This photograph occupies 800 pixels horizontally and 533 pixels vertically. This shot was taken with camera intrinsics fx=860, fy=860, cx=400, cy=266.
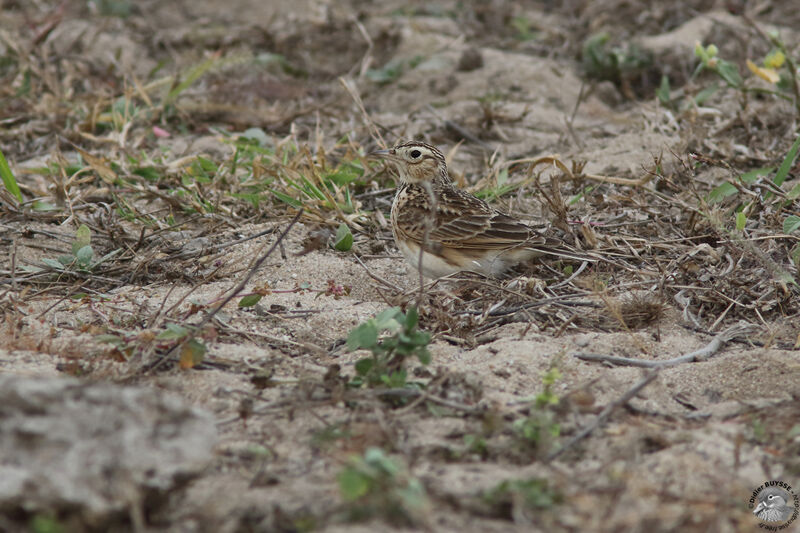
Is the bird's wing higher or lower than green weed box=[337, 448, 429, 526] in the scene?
lower

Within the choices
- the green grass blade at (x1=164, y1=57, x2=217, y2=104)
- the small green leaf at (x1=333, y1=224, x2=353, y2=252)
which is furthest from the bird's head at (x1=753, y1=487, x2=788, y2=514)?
the green grass blade at (x1=164, y1=57, x2=217, y2=104)

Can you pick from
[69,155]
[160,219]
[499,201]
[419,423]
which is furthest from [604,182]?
[69,155]

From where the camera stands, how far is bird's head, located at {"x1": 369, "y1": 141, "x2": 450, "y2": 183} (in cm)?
583

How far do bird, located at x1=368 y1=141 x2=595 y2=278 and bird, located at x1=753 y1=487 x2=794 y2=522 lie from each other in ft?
8.06

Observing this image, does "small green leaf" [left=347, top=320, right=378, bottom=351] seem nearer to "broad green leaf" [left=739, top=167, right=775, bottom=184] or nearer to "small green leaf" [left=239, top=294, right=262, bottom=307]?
"small green leaf" [left=239, top=294, right=262, bottom=307]

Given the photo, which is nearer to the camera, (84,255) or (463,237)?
(84,255)

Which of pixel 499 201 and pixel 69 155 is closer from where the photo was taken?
pixel 499 201

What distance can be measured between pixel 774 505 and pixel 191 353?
226 cm

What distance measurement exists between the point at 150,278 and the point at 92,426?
2796mm

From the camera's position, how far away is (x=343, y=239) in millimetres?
5453

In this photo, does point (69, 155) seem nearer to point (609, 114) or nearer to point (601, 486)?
point (609, 114)

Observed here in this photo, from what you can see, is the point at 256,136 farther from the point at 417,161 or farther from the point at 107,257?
the point at 107,257

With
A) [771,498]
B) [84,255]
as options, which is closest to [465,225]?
[84,255]

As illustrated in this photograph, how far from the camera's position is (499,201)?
245 inches
